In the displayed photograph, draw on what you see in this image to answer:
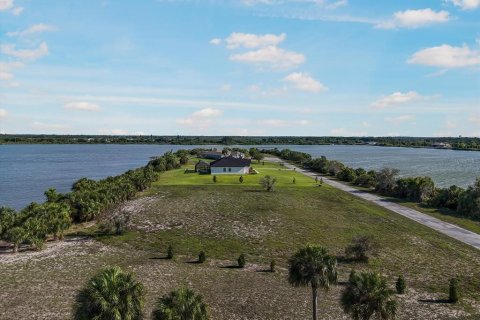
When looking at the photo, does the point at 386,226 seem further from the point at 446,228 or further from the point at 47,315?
the point at 47,315

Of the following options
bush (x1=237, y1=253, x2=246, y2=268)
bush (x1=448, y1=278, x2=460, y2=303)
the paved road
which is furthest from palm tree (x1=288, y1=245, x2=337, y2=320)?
the paved road

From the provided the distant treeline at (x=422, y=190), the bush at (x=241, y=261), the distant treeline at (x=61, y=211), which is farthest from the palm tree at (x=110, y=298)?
the distant treeline at (x=422, y=190)

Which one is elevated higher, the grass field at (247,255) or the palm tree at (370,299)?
the palm tree at (370,299)

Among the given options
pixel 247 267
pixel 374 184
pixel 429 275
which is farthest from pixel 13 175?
pixel 429 275

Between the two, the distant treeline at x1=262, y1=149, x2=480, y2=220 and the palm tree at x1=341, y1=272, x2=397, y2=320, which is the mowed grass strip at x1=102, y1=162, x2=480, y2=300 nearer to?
Answer: the distant treeline at x1=262, y1=149, x2=480, y2=220

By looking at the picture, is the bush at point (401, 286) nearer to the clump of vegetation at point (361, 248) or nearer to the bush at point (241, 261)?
the clump of vegetation at point (361, 248)

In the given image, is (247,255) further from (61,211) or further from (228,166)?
(228,166)
